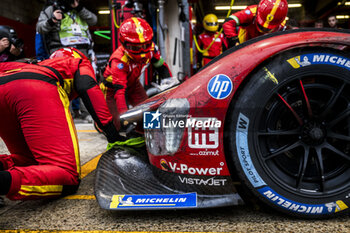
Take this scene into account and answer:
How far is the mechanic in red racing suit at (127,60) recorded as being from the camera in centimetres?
305

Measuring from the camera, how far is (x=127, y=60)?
10.9ft

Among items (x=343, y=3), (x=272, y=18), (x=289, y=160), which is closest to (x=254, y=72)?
(x=289, y=160)

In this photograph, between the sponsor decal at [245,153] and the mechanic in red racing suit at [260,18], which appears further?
the mechanic in red racing suit at [260,18]

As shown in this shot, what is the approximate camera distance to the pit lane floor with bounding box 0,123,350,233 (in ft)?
4.05

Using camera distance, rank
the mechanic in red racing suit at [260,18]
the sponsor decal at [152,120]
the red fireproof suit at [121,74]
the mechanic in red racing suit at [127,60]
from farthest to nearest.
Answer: the red fireproof suit at [121,74] → the mechanic in red racing suit at [127,60] → the mechanic in red racing suit at [260,18] → the sponsor decal at [152,120]

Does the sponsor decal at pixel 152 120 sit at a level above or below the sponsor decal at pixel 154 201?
above

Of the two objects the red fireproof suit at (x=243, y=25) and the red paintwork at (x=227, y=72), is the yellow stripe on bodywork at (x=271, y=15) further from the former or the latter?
the red paintwork at (x=227, y=72)

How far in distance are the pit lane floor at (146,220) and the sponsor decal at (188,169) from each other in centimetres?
23

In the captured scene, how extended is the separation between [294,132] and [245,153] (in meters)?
0.26

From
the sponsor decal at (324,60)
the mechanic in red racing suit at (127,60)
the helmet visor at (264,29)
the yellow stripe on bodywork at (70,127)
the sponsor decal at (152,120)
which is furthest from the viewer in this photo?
the mechanic in red racing suit at (127,60)

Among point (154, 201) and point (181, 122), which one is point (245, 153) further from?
point (154, 201)

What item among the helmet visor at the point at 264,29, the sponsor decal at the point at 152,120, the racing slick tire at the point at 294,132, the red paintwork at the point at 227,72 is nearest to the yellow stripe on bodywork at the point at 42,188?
the sponsor decal at the point at 152,120

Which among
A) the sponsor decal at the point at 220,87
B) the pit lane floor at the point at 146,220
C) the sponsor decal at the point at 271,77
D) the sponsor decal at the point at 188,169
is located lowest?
the pit lane floor at the point at 146,220

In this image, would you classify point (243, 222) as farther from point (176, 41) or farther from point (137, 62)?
point (176, 41)
